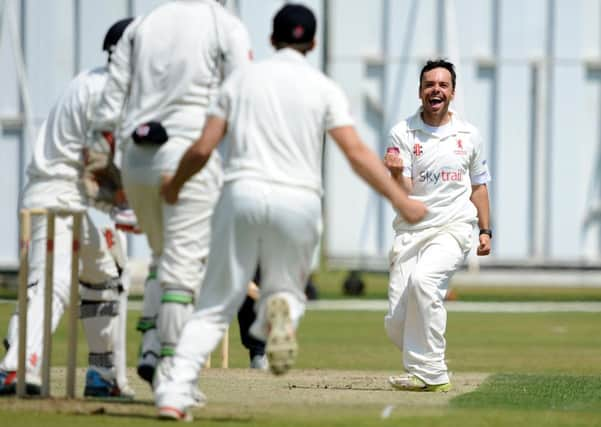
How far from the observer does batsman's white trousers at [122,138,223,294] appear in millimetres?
6914

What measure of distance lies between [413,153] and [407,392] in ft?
4.65

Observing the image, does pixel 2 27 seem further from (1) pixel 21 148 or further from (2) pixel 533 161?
(2) pixel 533 161

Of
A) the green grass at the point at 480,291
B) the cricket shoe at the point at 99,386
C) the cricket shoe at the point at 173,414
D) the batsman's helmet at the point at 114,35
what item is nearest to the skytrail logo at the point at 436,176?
the batsman's helmet at the point at 114,35

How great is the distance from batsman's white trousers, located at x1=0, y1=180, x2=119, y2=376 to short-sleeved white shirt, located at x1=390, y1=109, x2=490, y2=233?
1.92 metres

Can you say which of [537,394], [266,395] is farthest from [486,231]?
[266,395]

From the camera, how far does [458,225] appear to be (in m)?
9.15

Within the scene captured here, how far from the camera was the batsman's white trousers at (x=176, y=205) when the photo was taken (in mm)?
6914

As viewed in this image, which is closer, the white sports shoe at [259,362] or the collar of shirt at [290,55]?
the collar of shirt at [290,55]

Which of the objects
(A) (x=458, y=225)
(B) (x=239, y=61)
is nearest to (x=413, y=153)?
(A) (x=458, y=225)

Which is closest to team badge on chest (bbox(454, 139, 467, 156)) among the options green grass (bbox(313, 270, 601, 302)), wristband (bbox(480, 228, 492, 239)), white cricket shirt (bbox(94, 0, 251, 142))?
wristband (bbox(480, 228, 492, 239))

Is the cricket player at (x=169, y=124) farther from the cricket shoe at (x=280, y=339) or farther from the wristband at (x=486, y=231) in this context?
the wristband at (x=486, y=231)

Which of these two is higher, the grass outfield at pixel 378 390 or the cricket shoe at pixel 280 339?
the cricket shoe at pixel 280 339

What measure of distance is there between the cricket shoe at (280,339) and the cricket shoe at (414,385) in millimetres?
2399

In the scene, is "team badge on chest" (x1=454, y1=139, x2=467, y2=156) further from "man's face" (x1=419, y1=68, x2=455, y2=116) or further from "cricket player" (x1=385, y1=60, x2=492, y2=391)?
"man's face" (x1=419, y1=68, x2=455, y2=116)
